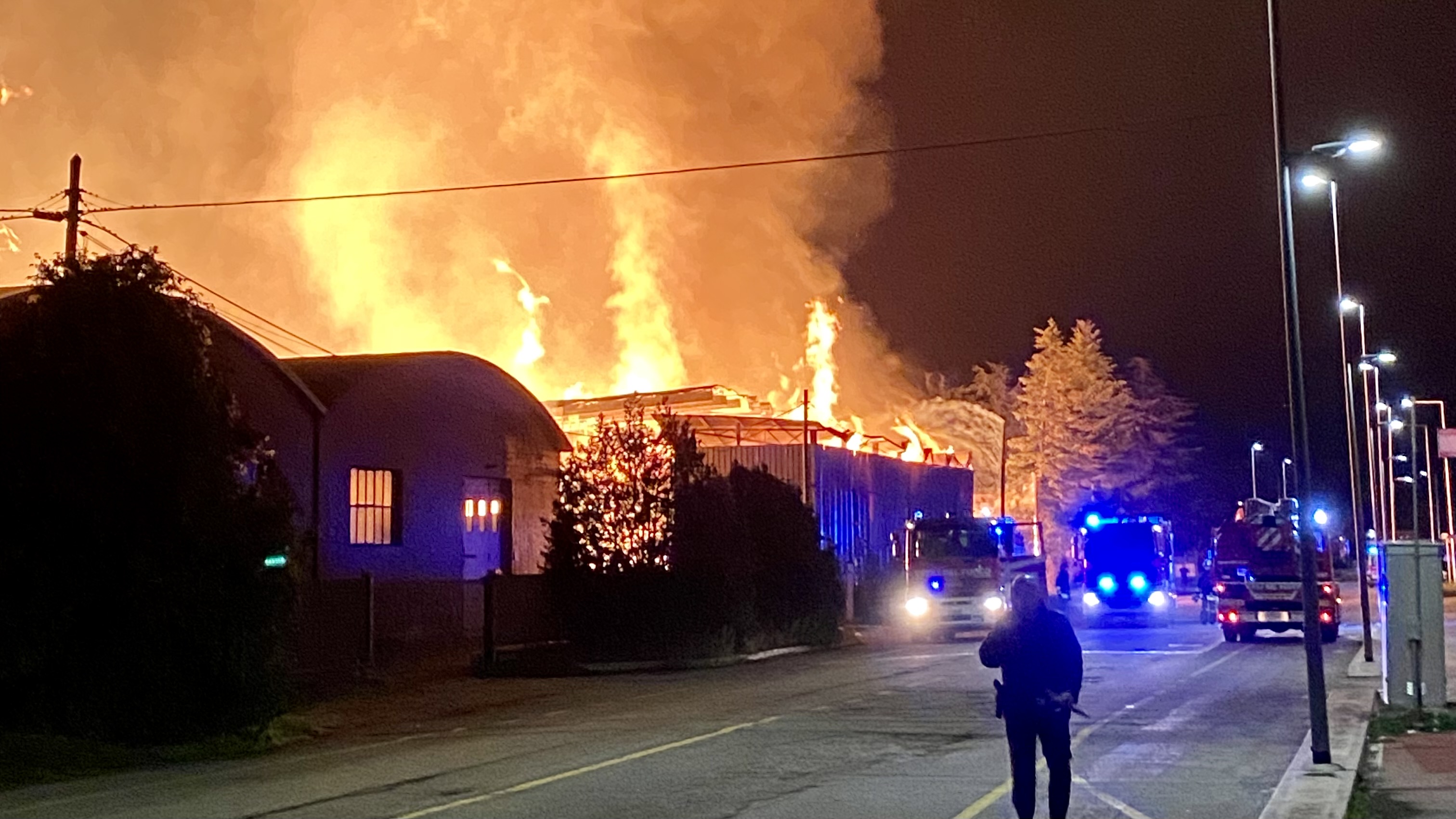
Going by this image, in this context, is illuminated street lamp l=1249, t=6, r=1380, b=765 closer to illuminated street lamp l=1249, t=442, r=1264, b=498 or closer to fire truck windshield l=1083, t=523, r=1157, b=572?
fire truck windshield l=1083, t=523, r=1157, b=572

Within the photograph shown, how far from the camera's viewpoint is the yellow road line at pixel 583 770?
12.4m

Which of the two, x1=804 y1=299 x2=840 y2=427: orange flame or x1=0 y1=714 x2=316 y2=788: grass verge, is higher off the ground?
x1=804 y1=299 x2=840 y2=427: orange flame

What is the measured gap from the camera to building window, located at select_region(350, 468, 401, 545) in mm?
31312

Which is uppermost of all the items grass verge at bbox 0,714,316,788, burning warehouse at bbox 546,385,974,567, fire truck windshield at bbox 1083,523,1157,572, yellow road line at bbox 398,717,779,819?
burning warehouse at bbox 546,385,974,567

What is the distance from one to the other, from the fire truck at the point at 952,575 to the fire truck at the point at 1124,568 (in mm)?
5705

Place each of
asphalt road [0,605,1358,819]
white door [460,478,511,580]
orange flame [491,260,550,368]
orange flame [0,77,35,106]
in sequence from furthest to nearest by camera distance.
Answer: orange flame [491,260,550,368] → orange flame [0,77,35,106] → white door [460,478,511,580] → asphalt road [0,605,1358,819]

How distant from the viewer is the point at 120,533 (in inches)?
722

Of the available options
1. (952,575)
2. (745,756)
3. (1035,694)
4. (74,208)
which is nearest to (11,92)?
(74,208)

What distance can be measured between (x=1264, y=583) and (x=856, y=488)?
54.8ft

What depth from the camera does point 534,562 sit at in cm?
3725

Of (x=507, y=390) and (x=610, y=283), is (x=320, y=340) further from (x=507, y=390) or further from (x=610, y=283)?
(x=507, y=390)

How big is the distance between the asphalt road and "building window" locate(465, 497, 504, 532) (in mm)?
10262

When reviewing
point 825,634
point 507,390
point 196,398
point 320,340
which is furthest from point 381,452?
point 320,340

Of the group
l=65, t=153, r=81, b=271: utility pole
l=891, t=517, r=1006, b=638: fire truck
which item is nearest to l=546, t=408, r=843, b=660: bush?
l=891, t=517, r=1006, b=638: fire truck
